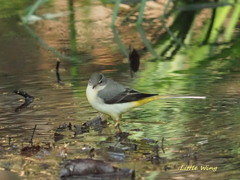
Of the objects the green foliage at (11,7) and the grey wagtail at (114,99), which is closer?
the grey wagtail at (114,99)

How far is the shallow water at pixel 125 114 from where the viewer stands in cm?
546

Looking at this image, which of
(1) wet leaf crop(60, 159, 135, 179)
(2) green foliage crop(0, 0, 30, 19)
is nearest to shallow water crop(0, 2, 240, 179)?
(1) wet leaf crop(60, 159, 135, 179)

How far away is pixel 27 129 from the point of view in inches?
256

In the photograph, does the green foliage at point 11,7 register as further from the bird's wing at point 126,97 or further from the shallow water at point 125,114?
the bird's wing at point 126,97

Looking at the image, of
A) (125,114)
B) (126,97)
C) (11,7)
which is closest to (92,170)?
(126,97)

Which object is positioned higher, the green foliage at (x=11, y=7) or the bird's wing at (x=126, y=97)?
the bird's wing at (x=126, y=97)

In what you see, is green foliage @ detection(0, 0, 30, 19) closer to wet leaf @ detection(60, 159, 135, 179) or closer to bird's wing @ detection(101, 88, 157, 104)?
bird's wing @ detection(101, 88, 157, 104)

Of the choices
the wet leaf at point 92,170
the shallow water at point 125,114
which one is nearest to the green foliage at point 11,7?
the shallow water at point 125,114

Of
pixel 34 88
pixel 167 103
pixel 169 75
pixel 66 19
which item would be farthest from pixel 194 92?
pixel 66 19

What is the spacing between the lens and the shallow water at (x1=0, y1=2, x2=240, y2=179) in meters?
5.46

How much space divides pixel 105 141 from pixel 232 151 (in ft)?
3.17

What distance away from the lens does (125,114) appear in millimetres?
7062

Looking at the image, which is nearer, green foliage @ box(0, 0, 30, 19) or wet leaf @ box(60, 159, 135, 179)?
wet leaf @ box(60, 159, 135, 179)

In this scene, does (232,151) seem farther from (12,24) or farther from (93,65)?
(12,24)
